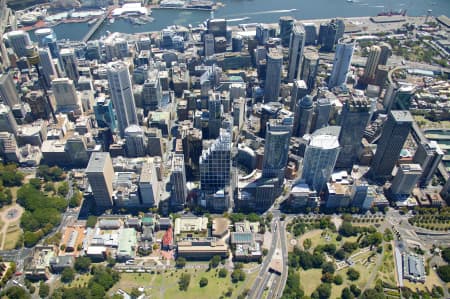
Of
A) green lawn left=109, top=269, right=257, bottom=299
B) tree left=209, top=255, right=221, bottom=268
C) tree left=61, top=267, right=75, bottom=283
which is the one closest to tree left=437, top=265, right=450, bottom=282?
green lawn left=109, top=269, right=257, bottom=299

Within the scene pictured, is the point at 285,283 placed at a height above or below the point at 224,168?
below

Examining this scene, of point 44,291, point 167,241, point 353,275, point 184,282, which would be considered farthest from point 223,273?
point 44,291

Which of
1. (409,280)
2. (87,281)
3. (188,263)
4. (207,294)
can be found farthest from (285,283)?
(87,281)

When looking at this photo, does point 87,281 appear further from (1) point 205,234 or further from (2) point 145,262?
(1) point 205,234

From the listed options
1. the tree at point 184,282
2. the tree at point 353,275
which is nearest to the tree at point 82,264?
the tree at point 184,282

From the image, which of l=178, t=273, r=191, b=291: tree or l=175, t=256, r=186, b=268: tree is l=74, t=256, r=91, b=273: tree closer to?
l=175, t=256, r=186, b=268: tree

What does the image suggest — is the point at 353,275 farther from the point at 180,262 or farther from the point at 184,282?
the point at 180,262
